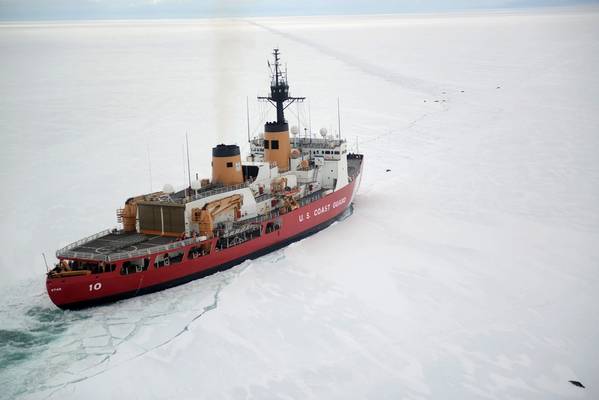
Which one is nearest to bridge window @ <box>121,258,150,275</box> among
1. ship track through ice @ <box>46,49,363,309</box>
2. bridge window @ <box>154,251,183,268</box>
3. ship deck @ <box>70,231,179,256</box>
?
ship track through ice @ <box>46,49,363,309</box>

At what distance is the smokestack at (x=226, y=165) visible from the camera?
17578mm

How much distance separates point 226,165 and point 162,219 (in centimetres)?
294

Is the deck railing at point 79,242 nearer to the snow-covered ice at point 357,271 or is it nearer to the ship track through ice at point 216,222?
the ship track through ice at point 216,222

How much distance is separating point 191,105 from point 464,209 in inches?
924

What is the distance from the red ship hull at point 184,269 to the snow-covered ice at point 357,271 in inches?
12.2

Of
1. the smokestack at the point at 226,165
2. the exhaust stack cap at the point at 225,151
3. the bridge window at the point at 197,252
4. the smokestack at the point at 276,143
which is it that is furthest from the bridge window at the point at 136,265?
the smokestack at the point at 276,143

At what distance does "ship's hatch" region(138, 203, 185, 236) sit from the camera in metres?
15.4

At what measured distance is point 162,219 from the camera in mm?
15617

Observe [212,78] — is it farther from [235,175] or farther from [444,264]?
[444,264]

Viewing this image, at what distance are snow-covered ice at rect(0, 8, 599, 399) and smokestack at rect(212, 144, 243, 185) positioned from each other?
2775 mm

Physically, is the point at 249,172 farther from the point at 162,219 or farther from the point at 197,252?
the point at 197,252

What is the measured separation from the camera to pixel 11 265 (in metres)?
15.2

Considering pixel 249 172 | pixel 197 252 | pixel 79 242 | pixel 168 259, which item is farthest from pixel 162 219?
pixel 249 172

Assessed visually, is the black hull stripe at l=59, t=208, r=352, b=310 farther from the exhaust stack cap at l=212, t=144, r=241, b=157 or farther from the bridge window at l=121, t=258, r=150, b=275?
the exhaust stack cap at l=212, t=144, r=241, b=157
